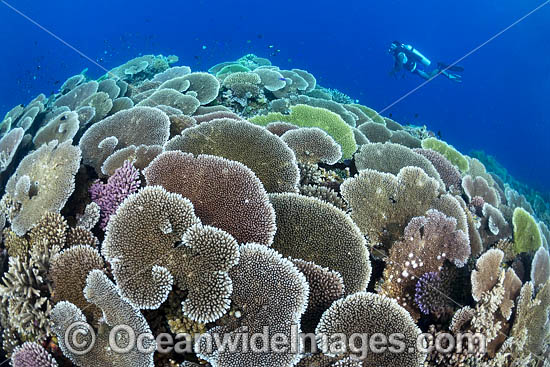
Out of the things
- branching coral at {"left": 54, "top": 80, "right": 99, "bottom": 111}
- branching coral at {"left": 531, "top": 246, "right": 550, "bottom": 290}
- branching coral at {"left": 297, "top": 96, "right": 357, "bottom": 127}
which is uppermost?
branching coral at {"left": 54, "top": 80, "right": 99, "bottom": 111}

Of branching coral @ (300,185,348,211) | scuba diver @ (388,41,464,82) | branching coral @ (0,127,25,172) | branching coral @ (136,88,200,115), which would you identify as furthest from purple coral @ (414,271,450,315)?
scuba diver @ (388,41,464,82)

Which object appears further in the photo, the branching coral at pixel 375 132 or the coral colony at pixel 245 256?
the branching coral at pixel 375 132

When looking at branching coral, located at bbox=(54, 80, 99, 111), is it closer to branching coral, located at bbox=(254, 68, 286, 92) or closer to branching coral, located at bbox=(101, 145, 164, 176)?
branching coral, located at bbox=(254, 68, 286, 92)

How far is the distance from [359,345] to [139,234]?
1822mm

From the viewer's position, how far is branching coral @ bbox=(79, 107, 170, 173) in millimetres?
3857

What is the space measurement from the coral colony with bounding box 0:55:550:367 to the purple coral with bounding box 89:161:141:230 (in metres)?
0.02

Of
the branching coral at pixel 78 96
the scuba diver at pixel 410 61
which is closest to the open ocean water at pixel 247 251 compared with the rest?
the branching coral at pixel 78 96

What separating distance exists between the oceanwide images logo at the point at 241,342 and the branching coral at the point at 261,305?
1 cm

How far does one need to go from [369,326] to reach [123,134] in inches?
143

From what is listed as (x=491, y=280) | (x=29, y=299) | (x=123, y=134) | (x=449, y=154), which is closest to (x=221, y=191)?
(x=29, y=299)

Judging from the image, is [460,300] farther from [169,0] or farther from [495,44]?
[495,44]

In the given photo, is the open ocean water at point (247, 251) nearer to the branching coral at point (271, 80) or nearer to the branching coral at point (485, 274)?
the branching coral at point (485, 274)

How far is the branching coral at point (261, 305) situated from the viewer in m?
2.20

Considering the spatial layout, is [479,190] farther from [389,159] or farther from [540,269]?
[389,159]
